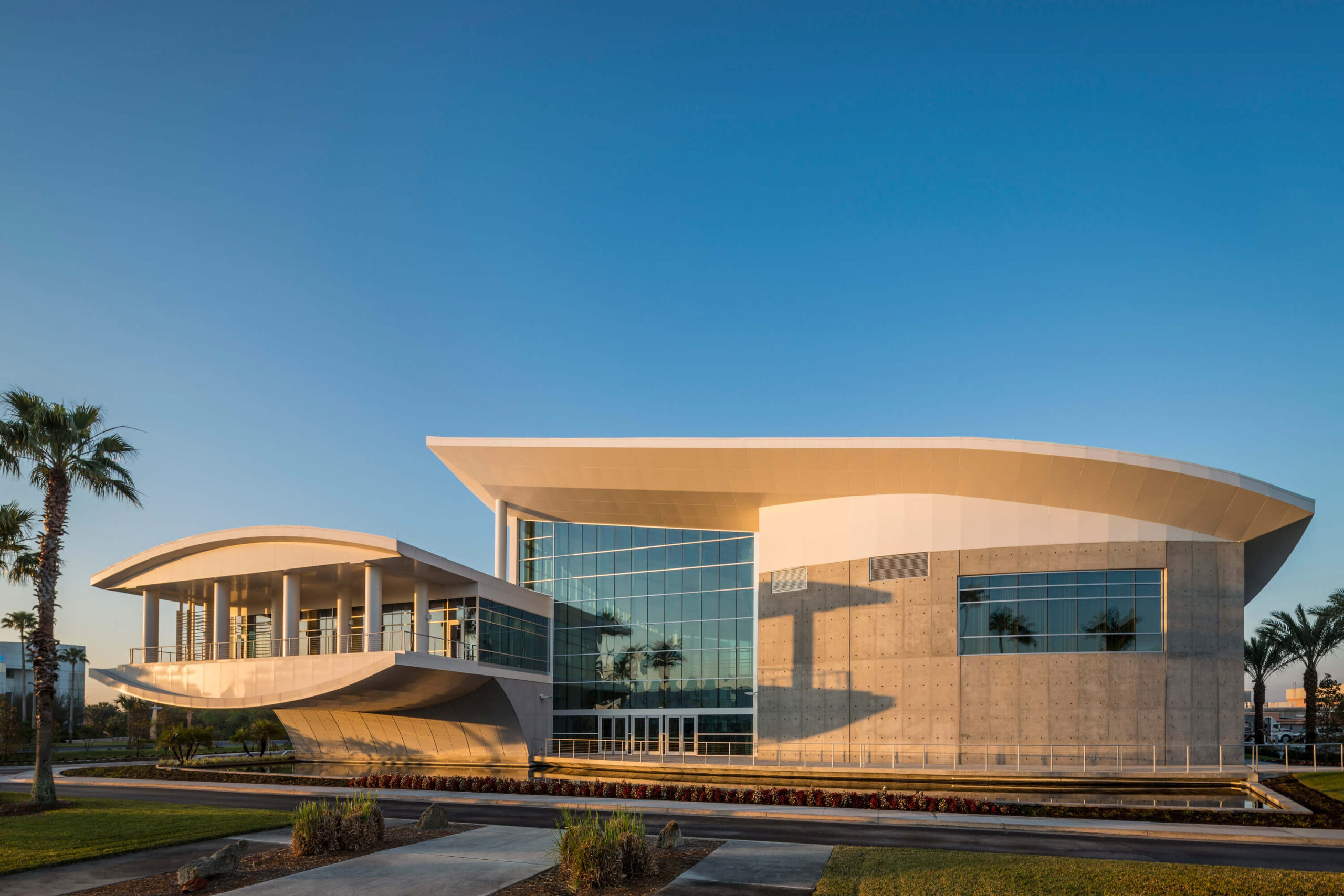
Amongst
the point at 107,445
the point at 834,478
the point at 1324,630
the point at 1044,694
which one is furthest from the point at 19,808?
the point at 1324,630

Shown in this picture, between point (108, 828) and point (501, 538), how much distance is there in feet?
77.1

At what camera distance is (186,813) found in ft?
68.5

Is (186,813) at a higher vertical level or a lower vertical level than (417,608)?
lower

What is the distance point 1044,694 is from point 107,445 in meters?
30.7

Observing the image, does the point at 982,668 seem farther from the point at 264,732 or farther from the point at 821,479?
the point at 264,732

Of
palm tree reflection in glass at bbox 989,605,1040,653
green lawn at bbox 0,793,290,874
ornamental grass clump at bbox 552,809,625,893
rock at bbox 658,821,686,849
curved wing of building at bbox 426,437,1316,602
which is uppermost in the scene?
curved wing of building at bbox 426,437,1316,602

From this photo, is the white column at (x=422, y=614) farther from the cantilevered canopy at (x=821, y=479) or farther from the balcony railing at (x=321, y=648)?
the cantilevered canopy at (x=821, y=479)

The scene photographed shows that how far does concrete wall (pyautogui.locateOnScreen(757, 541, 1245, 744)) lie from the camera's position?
3002cm

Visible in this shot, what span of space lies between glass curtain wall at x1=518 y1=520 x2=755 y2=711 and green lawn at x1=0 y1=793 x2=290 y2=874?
753 inches

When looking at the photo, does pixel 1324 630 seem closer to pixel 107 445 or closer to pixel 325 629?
pixel 325 629

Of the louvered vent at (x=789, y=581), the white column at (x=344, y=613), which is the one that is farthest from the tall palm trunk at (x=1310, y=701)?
the white column at (x=344, y=613)

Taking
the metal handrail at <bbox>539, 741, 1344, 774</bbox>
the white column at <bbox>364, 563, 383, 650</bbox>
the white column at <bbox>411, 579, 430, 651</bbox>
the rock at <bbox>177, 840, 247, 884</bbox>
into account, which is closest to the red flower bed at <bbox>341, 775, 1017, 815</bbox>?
the white column at <bbox>364, 563, 383, 650</bbox>

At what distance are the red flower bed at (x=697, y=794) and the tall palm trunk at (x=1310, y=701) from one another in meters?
31.9

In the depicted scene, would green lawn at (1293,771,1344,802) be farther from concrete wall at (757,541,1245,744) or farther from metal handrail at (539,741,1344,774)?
concrete wall at (757,541,1245,744)
